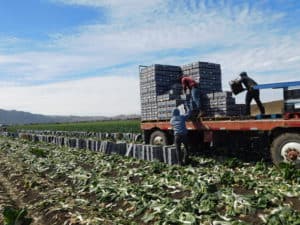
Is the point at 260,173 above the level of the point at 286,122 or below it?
below

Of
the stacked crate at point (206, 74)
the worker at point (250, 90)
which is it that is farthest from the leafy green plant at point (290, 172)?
the stacked crate at point (206, 74)

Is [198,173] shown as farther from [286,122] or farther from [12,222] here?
[12,222]

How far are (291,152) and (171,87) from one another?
602cm

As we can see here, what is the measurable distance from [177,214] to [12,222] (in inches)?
113

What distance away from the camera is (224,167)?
1115 centimetres

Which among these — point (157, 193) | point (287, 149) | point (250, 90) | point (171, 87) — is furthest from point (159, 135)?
point (157, 193)

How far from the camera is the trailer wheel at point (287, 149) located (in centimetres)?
941

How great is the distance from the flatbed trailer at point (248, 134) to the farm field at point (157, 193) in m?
0.60

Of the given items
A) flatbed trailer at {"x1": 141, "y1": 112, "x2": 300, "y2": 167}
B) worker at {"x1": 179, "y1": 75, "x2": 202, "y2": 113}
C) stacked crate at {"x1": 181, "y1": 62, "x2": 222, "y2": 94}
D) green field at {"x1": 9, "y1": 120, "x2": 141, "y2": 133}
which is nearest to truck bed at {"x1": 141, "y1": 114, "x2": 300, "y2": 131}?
flatbed trailer at {"x1": 141, "y1": 112, "x2": 300, "y2": 167}

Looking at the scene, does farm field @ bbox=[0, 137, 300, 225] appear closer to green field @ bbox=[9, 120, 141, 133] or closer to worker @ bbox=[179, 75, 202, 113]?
worker @ bbox=[179, 75, 202, 113]

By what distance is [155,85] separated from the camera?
14.2 metres

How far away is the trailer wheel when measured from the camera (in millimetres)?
9408

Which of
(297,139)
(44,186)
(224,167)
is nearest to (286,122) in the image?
(297,139)

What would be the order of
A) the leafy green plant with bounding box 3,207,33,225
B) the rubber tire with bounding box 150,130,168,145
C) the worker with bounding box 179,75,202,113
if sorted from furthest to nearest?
the rubber tire with bounding box 150,130,168,145, the worker with bounding box 179,75,202,113, the leafy green plant with bounding box 3,207,33,225
